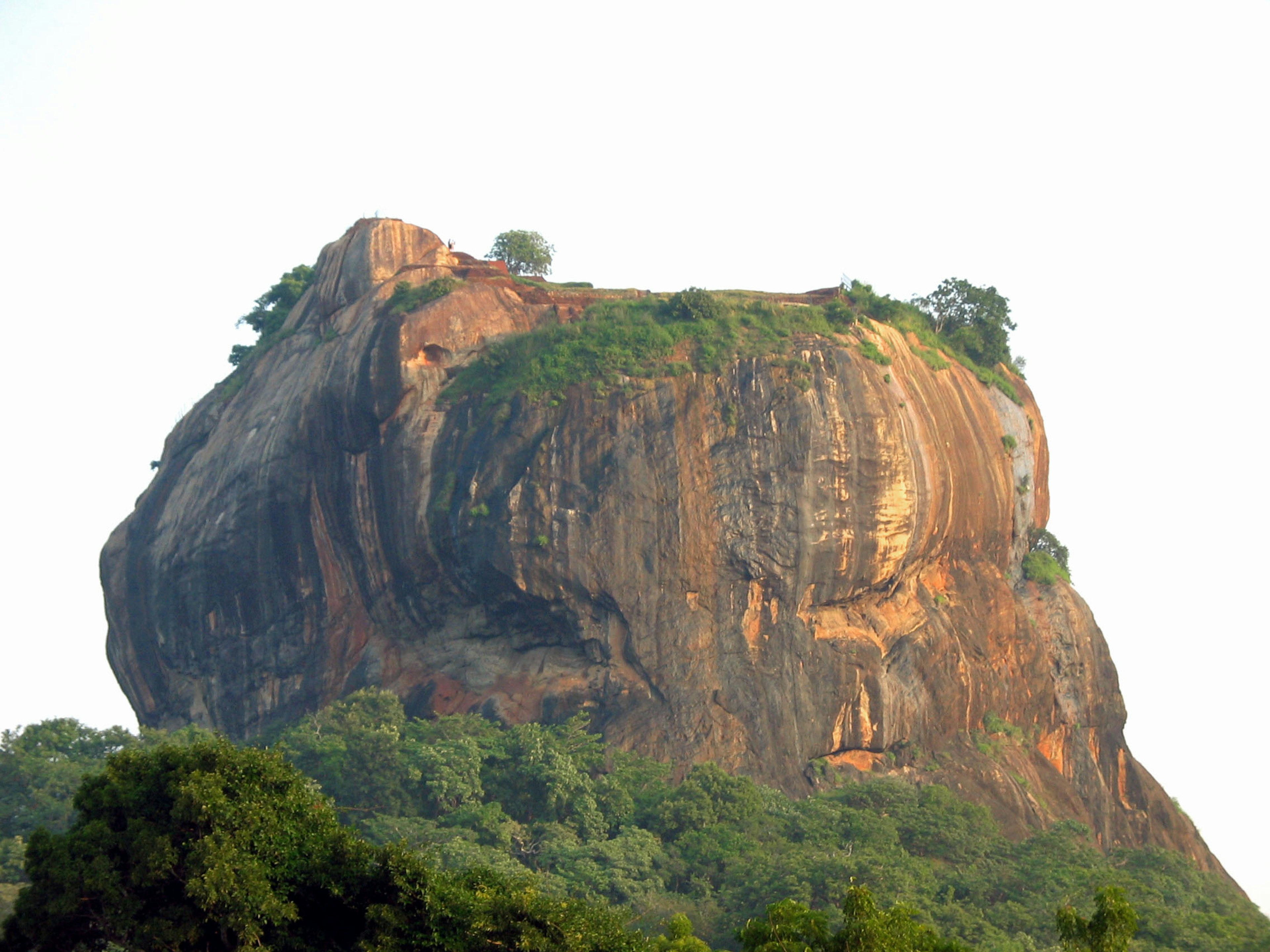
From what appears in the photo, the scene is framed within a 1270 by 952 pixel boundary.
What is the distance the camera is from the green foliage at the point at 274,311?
1599 inches

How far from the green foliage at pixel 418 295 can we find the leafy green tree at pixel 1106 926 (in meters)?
23.5

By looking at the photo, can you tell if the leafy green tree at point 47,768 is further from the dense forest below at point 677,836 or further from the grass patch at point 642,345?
the grass patch at point 642,345

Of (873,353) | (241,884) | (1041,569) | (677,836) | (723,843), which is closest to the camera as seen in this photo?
(241,884)

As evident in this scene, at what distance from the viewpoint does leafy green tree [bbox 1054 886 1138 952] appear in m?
13.8

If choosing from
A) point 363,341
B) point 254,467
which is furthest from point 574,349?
point 254,467

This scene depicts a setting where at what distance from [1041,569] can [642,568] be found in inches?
471

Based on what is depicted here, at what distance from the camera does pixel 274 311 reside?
136 feet

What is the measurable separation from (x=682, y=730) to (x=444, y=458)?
8.14 m

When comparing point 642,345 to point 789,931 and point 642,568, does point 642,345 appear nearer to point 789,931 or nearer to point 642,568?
point 642,568

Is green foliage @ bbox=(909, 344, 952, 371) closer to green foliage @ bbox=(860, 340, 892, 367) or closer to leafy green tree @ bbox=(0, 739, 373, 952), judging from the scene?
green foliage @ bbox=(860, 340, 892, 367)

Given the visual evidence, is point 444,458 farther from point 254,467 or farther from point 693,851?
point 693,851

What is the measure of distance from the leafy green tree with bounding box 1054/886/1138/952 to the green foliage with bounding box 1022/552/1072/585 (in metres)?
23.2

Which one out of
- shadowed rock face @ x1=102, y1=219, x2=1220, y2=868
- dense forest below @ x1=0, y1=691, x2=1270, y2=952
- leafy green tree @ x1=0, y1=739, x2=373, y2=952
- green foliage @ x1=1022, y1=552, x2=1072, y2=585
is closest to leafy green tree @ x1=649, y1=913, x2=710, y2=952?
leafy green tree @ x1=0, y1=739, x2=373, y2=952

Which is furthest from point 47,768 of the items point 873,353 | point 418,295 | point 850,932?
point 850,932
